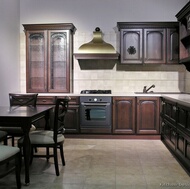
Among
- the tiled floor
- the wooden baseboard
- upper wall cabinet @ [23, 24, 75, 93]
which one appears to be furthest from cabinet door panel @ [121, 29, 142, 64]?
the tiled floor

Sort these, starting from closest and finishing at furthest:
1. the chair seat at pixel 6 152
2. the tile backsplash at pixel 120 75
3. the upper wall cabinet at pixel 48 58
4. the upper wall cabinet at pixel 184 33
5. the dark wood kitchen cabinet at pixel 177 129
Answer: the chair seat at pixel 6 152, the dark wood kitchen cabinet at pixel 177 129, the upper wall cabinet at pixel 184 33, the upper wall cabinet at pixel 48 58, the tile backsplash at pixel 120 75

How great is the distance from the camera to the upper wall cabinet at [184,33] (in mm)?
3891

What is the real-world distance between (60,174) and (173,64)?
319 centimetres

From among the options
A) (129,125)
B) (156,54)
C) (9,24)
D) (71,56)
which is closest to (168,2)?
(156,54)

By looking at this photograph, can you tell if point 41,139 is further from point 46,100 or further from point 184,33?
point 184,33

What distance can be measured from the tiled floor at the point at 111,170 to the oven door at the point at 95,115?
0.55 metres

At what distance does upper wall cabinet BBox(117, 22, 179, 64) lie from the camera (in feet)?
16.1

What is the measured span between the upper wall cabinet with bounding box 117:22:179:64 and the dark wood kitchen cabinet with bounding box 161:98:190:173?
100 centimetres

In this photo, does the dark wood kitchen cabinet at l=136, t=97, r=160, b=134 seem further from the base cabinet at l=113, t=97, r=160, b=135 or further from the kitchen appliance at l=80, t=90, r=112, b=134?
the kitchen appliance at l=80, t=90, r=112, b=134

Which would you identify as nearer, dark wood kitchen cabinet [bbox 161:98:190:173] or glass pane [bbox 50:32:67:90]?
dark wood kitchen cabinet [bbox 161:98:190:173]

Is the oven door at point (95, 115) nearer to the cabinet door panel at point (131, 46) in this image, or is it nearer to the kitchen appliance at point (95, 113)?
the kitchen appliance at point (95, 113)

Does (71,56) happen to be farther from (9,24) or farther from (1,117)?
(1,117)

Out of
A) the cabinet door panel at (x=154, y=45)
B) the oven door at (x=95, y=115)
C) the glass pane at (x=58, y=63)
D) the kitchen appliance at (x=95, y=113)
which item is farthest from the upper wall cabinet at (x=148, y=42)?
the glass pane at (x=58, y=63)

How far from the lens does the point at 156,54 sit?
496 centimetres
